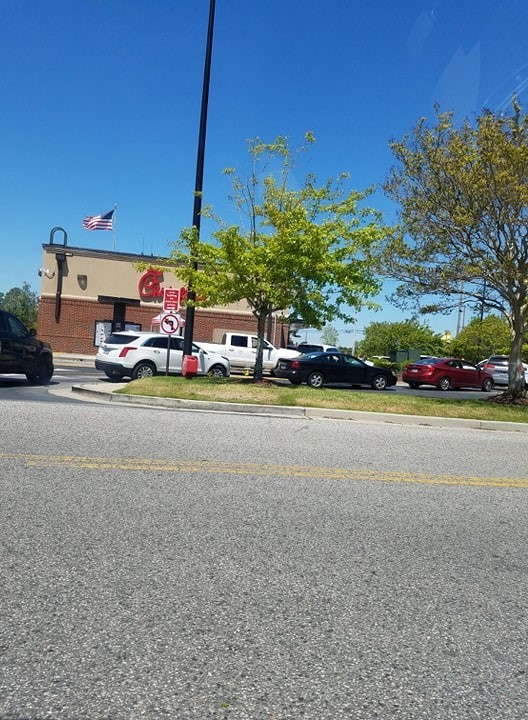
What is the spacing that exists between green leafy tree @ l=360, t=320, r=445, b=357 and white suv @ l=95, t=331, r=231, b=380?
44.2m

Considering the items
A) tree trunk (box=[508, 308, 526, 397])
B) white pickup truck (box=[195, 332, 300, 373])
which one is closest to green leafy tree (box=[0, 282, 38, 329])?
white pickup truck (box=[195, 332, 300, 373])

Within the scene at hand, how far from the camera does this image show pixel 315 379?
20375mm

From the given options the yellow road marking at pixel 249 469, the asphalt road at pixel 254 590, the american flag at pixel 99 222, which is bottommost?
the asphalt road at pixel 254 590

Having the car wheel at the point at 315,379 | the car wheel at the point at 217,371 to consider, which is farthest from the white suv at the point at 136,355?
the car wheel at the point at 315,379

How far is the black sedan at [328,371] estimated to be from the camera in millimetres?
20203

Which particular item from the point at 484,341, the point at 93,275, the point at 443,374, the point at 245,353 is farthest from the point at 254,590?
the point at 484,341

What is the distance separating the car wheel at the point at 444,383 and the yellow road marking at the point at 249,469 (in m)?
18.4

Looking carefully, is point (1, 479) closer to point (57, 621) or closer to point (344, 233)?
point (57, 621)

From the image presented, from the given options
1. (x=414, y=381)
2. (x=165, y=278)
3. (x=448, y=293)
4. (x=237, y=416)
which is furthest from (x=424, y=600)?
(x=165, y=278)

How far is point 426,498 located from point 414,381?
19.7 meters

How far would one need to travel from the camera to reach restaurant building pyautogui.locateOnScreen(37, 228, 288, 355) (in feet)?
106

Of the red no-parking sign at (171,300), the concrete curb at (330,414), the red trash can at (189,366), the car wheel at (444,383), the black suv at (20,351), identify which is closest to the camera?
the concrete curb at (330,414)

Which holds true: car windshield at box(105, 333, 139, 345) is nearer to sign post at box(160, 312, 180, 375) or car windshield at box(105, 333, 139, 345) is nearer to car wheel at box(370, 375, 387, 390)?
sign post at box(160, 312, 180, 375)

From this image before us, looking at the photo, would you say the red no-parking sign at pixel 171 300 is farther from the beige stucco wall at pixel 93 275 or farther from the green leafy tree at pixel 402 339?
the green leafy tree at pixel 402 339
